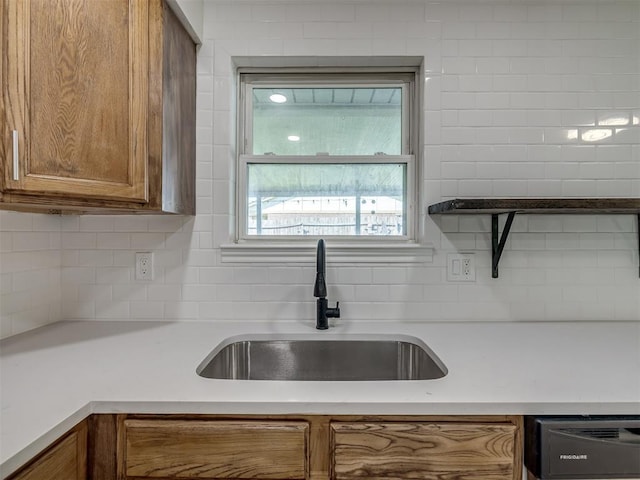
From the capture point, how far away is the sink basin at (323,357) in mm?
1388

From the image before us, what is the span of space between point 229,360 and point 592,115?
1.76 metres

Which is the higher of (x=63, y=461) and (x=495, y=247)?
(x=495, y=247)

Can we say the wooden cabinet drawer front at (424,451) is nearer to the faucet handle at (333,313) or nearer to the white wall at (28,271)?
the faucet handle at (333,313)

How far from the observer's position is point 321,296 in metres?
1.40

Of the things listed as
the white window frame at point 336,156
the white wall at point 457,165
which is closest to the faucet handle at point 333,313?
the white wall at point 457,165

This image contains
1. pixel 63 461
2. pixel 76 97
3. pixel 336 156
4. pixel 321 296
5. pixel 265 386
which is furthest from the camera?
pixel 336 156

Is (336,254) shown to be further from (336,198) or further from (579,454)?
(579,454)

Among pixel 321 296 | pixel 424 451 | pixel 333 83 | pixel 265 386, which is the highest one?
pixel 333 83

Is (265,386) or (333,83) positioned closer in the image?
(265,386)

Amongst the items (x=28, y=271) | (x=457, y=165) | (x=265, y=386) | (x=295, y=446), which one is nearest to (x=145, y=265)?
(x=28, y=271)

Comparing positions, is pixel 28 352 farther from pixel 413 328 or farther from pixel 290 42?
pixel 290 42

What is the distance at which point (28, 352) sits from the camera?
1.16 m

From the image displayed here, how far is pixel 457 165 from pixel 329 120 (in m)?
0.60

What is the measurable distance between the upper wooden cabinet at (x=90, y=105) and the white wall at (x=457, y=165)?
0.29 meters
